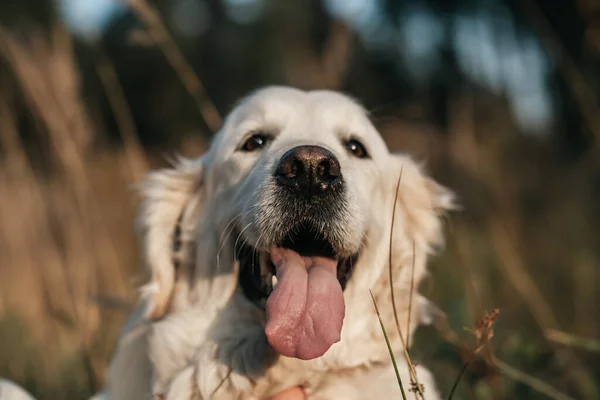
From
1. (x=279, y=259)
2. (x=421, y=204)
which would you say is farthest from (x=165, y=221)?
(x=421, y=204)

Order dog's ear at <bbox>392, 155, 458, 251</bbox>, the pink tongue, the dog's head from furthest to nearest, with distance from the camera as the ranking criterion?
dog's ear at <bbox>392, 155, 458, 251</bbox> < the dog's head < the pink tongue

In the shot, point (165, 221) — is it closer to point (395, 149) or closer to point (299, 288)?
point (299, 288)

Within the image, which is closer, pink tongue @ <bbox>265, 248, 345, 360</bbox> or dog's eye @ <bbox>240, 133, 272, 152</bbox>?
pink tongue @ <bbox>265, 248, 345, 360</bbox>

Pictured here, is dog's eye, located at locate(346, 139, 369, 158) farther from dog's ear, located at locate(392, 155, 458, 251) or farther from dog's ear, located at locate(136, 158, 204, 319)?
dog's ear, located at locate(136, 158, 204, 319)

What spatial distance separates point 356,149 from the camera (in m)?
2.78

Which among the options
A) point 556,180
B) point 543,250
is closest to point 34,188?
point 543,250

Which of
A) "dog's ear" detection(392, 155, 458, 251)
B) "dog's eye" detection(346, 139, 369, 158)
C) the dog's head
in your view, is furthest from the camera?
"dog's ear" detection(392, 155, 458, 251)

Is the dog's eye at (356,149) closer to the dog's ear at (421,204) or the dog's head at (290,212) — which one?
the dog's head at (290,212)

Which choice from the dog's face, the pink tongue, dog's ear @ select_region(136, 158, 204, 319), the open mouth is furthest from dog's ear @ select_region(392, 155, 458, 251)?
dog's ear @ select_region(136, 158, 204, 319)

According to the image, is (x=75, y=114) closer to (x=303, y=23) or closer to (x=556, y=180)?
(x=556, y=180)

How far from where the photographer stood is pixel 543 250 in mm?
6262

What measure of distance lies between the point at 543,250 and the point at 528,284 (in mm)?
3262

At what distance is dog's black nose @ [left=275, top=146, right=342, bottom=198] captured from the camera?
2199 millimetres

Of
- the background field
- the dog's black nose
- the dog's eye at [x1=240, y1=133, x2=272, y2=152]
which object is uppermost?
the dog's black nose
